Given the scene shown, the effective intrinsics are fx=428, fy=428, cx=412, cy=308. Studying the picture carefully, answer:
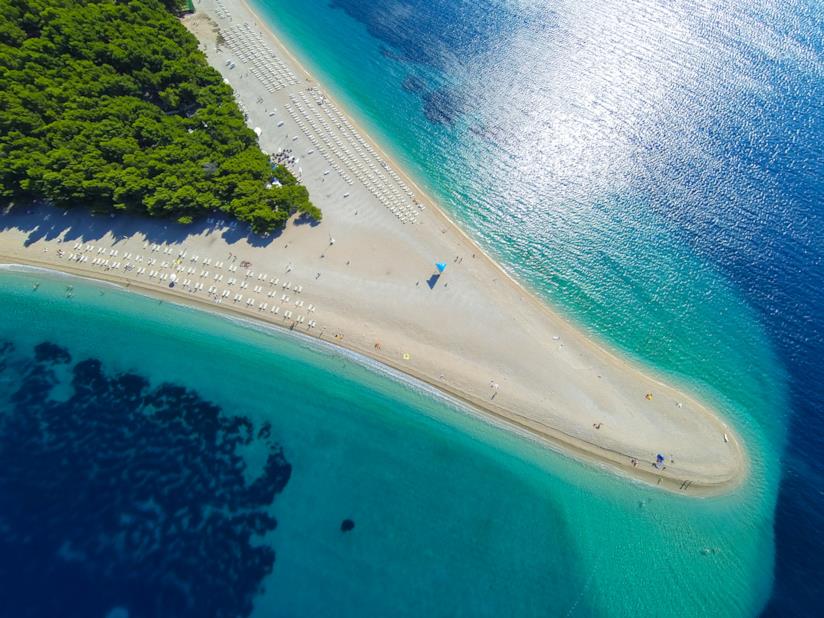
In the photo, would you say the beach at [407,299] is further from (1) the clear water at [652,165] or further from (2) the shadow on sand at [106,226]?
(1) the clear water at [652,165]

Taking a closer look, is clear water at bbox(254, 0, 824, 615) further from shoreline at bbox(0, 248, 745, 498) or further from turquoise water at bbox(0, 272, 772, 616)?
shoreline at bbox(0, 248, 745, 498)

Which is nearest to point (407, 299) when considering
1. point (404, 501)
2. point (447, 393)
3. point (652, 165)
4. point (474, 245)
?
point (474, 245)

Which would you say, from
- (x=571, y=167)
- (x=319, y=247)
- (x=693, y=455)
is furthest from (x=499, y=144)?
(x=693, y=455)

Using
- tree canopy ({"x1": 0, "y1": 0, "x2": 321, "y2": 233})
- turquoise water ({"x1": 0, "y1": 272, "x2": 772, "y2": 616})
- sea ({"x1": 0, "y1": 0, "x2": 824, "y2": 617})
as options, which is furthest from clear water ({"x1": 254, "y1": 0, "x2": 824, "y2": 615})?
tree canopy ({"x1": 0, "y1": 0, "x2": 321, "y2": 233})

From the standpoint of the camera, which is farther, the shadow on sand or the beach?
the shadow on sand

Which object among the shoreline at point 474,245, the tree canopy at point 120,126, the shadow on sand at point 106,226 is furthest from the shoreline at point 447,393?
the shoreline at point 474,245
